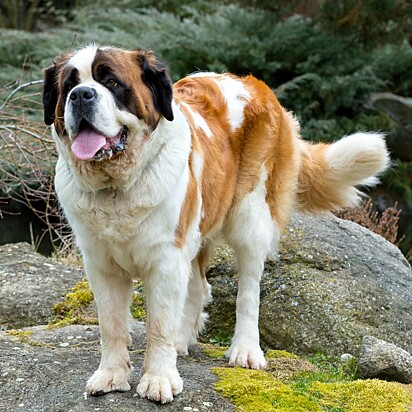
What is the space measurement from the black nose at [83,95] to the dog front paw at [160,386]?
1.31 m

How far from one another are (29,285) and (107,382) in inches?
→ 93.5

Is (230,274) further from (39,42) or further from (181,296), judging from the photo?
(39,42)

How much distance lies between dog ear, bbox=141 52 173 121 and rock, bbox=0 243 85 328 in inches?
96.7

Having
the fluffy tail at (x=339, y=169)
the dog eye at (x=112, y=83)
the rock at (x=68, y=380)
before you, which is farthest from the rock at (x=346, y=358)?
the dog eye at (x=112, y=83)

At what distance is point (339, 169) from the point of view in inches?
200

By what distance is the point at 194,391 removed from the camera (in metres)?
3.70

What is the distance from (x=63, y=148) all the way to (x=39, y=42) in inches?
351

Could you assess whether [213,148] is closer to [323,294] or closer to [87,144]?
[87,144]

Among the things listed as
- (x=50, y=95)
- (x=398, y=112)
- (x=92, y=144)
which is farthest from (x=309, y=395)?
(x=398, y=112)

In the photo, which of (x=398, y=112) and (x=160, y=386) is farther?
(x=398, y=112)

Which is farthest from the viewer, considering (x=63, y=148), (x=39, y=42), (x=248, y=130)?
(x=39, y=42)

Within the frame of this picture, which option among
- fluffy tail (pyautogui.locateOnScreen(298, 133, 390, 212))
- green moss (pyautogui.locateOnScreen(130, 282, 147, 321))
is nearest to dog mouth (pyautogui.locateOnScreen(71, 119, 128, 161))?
fluffy tail (pyautogui.locateOnScreen(298, 133, 390, 212))

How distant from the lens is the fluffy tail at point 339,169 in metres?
5.00

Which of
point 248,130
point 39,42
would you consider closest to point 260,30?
point 39,42
